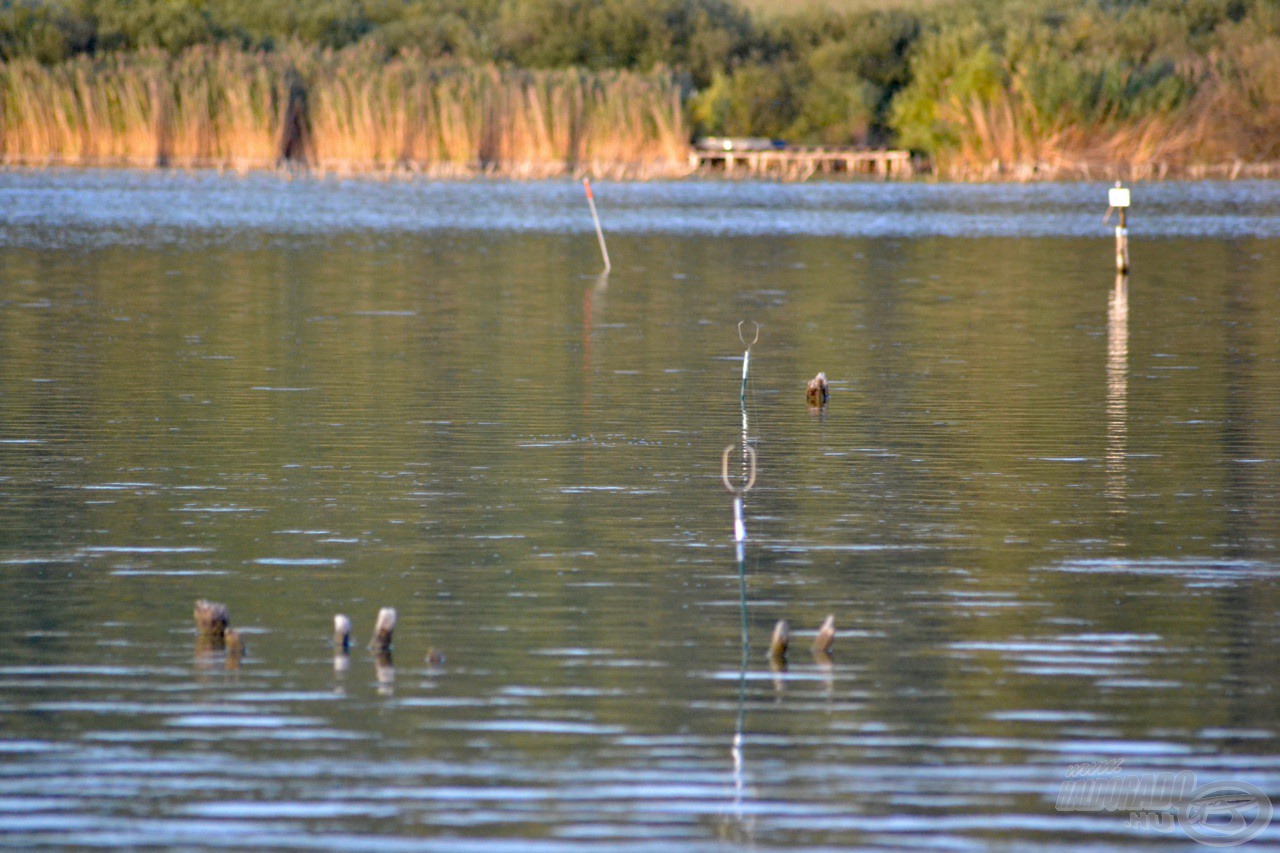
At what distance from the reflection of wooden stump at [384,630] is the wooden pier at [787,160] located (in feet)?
200

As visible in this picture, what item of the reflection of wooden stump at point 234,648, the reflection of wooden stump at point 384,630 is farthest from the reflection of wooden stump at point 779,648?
the reflection of wooden stump at point 234,648

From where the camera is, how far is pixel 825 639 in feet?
26.7

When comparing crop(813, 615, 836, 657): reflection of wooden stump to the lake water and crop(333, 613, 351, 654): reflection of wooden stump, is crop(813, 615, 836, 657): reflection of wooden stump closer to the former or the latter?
the lake water

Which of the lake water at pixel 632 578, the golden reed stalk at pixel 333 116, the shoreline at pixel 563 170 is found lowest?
the lake water at pixel 632 578

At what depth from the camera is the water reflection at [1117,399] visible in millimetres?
12156

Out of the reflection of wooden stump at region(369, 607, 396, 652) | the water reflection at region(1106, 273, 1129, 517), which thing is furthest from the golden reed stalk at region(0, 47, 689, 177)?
the reflection of wooden stump at region(369, 607, 396, 652)

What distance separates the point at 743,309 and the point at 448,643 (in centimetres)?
1693

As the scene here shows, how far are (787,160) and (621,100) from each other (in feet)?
46.4

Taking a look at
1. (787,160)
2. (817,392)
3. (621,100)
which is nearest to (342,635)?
→ (817,392)

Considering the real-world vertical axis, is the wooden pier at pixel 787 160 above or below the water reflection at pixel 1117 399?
above

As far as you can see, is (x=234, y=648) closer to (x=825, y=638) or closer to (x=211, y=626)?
(x=211, y=626)

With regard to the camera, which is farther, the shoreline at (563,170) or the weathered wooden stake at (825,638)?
the shoreline at (563,170)

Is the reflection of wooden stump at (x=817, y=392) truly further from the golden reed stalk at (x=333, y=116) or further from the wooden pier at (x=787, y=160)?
the wooden pier at (x=787, y=160)

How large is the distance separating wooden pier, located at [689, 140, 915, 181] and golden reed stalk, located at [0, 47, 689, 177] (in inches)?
344
